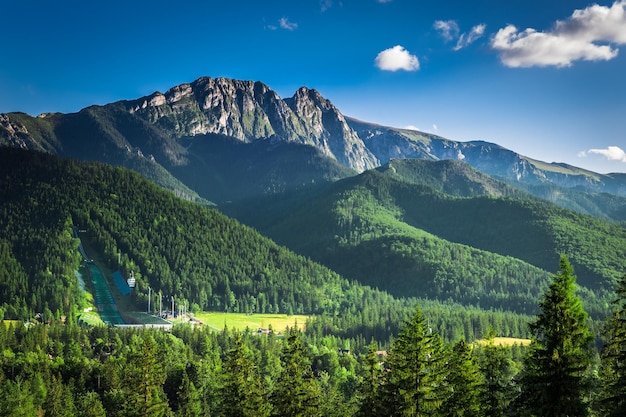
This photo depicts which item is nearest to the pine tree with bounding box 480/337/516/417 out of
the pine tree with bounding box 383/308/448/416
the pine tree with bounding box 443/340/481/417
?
the pine tree with bounding box 443/340/481/417

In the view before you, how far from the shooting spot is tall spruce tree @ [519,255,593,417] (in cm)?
3394

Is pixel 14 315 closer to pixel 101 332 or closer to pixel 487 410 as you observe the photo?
pixel 101 332

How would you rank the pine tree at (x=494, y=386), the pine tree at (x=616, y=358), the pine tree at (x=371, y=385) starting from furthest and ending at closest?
the pine tree at (x=371, y=385), the pine tree at (x=494, y=386), the pine tree at (x=616, y=358)

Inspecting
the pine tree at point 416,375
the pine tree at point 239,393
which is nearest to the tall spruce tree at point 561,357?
the pine tree at point 416,375

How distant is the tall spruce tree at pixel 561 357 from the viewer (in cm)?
3394

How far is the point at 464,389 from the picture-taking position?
150 feet

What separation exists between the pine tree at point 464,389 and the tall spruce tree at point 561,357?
1016 centimetres

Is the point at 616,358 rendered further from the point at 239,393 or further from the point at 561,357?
the point at 239,393

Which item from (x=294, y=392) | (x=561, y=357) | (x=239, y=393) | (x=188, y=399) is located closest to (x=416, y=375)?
(x=561, y=357)

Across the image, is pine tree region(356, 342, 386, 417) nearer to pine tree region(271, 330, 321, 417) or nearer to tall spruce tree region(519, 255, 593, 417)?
pine tree region(271, 330, 321, 417)

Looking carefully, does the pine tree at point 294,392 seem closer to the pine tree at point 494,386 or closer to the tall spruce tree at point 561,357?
the pine tree at point 494,386

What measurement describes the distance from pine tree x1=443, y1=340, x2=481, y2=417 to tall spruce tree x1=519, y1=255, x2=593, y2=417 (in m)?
10.2

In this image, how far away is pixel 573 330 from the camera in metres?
34.4

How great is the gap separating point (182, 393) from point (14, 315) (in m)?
118
